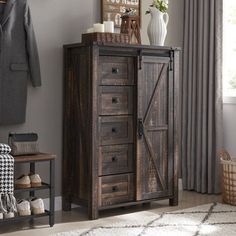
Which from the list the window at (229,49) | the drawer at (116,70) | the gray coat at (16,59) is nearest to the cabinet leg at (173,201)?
the drawer at (116,70)

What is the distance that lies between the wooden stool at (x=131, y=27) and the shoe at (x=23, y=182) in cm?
143

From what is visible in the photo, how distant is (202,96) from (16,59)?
6.29 feet

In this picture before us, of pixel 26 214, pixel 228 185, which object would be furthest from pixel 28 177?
pixel 228 185

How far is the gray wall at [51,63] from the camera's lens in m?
4.27

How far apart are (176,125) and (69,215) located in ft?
3.84

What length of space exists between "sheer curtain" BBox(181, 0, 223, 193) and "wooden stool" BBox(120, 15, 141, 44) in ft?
2.65

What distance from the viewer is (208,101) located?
5145mm

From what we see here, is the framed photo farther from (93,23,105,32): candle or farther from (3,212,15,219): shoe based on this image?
(3,212,15,219): shoe

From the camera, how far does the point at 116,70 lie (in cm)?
423

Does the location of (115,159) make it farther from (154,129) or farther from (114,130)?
(154,129)

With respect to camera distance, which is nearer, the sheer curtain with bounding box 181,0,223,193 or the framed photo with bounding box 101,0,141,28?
the framed photo with bounding box 101,0,141,28

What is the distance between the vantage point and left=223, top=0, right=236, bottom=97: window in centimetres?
516

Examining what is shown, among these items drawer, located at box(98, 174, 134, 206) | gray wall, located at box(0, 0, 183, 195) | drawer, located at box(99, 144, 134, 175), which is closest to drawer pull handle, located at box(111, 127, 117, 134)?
drawer, located at box(99, 144, 134, 175)

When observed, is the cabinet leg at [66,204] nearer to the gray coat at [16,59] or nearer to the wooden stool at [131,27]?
the gray coat at [16,59]
